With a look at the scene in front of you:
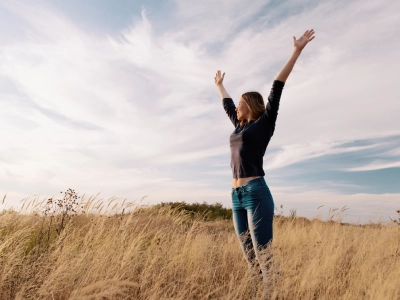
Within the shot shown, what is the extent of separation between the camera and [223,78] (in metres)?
5.39

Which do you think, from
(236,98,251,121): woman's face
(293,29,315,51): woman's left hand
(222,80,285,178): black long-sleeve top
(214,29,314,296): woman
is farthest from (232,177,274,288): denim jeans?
(293,29,315,51): woman's left hand

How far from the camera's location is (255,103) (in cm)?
387

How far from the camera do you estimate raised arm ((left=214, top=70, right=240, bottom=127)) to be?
15.3 ft

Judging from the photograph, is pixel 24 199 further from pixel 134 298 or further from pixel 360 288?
pixel 360 288

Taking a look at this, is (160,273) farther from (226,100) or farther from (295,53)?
(295,53)

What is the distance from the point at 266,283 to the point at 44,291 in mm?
2240

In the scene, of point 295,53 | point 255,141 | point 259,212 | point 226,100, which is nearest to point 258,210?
point 259,212

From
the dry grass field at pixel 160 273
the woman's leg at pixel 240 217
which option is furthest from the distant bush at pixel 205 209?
the woman's leg at pixel 240 217

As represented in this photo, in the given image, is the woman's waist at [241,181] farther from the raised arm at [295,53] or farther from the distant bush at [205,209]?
the distant bush at [205,209]

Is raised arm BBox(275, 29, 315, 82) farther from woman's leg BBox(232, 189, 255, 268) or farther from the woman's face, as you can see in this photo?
woman's leg BBox(232, 189, 255, 268)

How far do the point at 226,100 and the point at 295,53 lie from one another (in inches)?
56.3

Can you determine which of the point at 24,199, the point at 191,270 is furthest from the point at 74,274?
the point at 24,199

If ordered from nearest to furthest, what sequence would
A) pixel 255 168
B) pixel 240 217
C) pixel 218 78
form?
1. pixel 255 168
2. pixel 240 217
3. pixel 218 78

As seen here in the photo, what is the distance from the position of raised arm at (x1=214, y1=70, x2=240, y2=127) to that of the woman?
0.69m
